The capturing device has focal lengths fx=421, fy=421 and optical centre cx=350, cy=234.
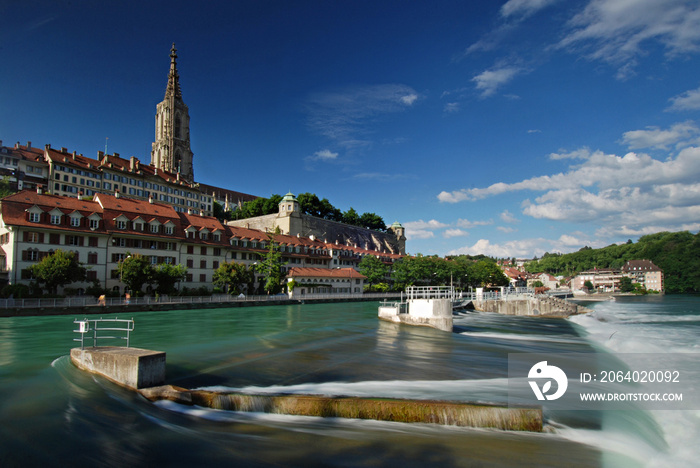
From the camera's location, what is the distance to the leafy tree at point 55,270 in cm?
3934

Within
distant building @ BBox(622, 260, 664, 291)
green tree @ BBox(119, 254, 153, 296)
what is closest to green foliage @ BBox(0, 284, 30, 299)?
green tree @ BBox(119, 254, 153, 296)

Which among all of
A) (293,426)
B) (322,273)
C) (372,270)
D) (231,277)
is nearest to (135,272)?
(231,277)

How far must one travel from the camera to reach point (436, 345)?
20781mm

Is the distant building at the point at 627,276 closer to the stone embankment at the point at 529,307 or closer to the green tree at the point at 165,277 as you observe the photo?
the stone embankment at the point at 529,307

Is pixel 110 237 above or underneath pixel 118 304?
above

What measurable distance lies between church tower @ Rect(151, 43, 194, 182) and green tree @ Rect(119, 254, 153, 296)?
81.0 m

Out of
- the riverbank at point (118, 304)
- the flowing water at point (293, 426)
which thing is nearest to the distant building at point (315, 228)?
the riverbank at point (118, 304)

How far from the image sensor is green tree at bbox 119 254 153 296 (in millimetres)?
44469

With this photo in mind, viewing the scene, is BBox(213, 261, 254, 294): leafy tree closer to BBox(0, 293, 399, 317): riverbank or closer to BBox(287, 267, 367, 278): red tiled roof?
BBox(0, 293, 399, 317): riverbank

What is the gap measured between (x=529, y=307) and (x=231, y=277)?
37871 mm

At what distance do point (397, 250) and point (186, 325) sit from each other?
114619 mm

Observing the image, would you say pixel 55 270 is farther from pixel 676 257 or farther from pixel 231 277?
pixel 676 257

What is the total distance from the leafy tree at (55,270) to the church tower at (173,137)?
277 feet

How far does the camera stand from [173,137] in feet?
404
